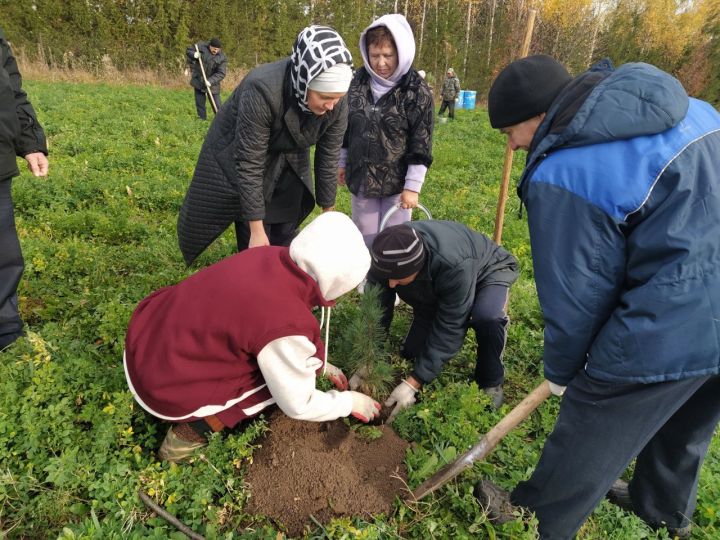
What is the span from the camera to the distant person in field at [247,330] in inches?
74.3

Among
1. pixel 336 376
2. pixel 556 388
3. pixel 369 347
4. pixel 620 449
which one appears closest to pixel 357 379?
pixel 336 376

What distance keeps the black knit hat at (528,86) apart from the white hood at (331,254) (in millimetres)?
737

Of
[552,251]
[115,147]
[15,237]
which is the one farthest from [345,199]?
[552,251]

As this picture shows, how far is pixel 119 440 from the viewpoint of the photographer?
88.6 inches

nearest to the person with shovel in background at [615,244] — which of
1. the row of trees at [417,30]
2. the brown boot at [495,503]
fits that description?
the brown boot at [495,503]

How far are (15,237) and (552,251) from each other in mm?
2922

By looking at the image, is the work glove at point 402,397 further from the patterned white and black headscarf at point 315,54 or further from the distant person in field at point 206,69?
the distant person in field at point 206,69

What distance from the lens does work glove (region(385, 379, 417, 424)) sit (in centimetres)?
276

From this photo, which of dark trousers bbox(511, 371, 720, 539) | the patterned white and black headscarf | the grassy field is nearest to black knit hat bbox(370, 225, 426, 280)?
the grassy field

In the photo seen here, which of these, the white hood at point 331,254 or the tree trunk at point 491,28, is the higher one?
the white hood at point 331,254

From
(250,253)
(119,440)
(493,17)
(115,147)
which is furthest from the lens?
(493,17)

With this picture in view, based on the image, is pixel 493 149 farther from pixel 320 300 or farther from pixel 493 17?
pixel 493 17

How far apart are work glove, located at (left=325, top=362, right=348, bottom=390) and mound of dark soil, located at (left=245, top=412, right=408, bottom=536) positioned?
13.2 inches

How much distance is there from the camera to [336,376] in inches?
109
